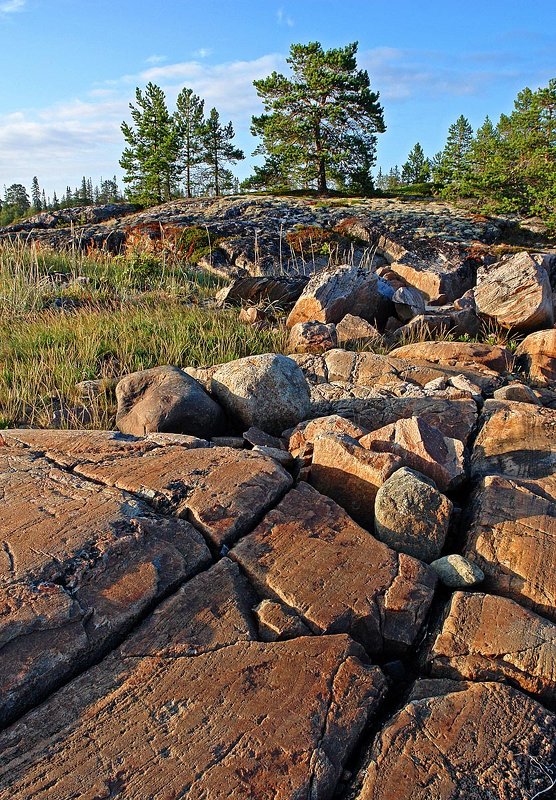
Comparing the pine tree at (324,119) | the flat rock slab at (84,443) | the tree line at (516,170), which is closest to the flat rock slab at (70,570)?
the flat rock slab at (84,443)

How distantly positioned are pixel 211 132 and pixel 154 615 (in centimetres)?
3530

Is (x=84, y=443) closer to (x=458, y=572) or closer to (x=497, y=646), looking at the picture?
(x=458, y=572)

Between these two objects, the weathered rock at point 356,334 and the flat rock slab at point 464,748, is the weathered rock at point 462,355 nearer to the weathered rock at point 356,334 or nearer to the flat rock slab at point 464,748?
the weathered rock at point 356,334

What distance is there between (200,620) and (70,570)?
602mm

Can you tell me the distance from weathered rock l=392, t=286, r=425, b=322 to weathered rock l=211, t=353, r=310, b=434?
393 cm

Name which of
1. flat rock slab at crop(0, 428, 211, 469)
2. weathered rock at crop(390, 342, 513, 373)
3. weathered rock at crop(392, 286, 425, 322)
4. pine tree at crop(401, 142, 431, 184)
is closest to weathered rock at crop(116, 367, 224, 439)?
flat rock slab at crop(0, 428, 211, 469)

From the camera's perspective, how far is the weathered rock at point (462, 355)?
20.4 feet

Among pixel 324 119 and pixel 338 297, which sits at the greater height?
pixel 324 119

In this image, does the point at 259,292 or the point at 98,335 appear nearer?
the point at 98,335

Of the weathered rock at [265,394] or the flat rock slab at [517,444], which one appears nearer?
the flat rock slab at [517,444]

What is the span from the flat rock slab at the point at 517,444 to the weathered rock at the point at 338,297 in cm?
381

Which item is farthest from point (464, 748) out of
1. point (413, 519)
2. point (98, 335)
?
point (98, 335)

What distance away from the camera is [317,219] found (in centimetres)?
1469

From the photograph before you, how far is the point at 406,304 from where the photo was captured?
28.1 feet
